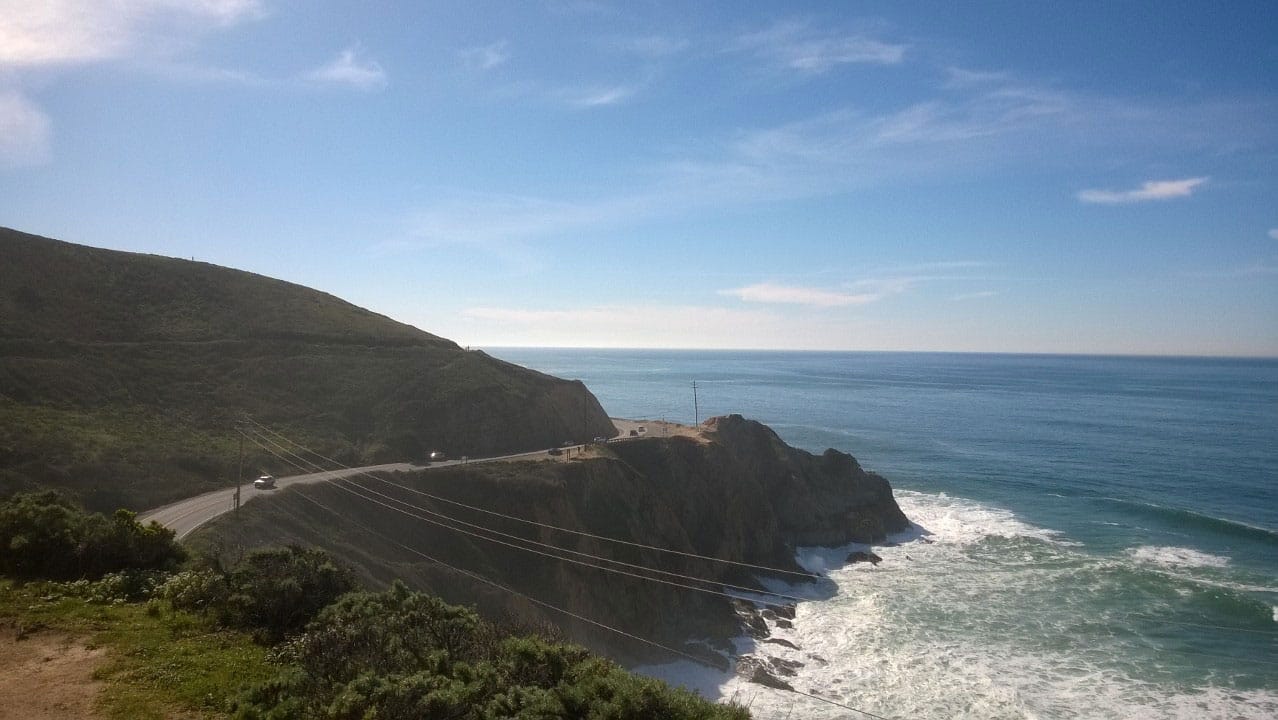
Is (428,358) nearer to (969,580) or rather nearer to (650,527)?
(650,527)

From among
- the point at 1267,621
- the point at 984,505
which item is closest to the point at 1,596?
the point at 1267,621

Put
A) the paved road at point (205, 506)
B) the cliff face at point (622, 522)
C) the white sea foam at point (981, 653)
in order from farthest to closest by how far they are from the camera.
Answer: the cliff face at point (622, 522), the paved road at point (205, 506), the white sea foam at point (981, 653)

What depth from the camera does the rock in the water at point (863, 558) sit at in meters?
45.0

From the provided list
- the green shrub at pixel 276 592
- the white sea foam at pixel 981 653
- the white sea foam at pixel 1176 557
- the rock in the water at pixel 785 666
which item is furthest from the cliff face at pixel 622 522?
the white sea foam at pixel 1176 557

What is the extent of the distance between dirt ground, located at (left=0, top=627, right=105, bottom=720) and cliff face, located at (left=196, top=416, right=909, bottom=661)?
41.6 feet

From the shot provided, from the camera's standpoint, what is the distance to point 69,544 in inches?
639

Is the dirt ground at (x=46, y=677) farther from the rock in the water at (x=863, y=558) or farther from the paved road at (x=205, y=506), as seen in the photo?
the rock in the water at (x=863, y=558)

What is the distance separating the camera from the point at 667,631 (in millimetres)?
33625

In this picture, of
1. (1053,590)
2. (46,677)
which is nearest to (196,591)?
(46,677)

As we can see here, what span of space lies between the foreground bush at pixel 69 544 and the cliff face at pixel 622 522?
7.82 meters

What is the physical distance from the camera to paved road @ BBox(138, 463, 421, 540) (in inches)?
1059

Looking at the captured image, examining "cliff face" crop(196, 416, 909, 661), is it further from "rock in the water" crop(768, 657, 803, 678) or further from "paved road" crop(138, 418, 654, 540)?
"rock in the water" crop(768, 657, 803, 678)

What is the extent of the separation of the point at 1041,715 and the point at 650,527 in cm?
2105

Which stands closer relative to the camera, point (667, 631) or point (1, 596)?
point (1, 596)
